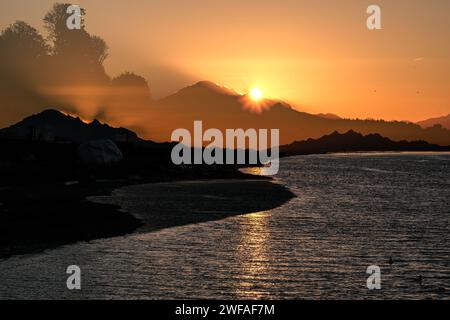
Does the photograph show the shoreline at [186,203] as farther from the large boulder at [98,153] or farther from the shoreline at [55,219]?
the large boulder at [98,153]

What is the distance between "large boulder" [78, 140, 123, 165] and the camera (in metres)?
110

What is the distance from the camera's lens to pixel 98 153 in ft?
363

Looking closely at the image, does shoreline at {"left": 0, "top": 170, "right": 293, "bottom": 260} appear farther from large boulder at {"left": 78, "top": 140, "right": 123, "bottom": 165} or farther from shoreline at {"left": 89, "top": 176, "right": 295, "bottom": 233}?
large boulder at {"left": 78, "top": 140, "right": 123, "bottom": 165}

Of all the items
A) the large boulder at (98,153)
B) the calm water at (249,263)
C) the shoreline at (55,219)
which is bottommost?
the calm water at (249,263)

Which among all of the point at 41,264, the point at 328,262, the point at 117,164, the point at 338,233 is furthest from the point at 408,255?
the point at 117,164

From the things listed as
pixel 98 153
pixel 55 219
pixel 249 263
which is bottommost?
pixel 249 263

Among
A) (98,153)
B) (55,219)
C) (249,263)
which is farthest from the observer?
(98,153)

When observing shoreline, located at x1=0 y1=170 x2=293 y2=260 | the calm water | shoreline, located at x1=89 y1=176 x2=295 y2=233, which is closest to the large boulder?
shoreline, located at x1=89 y1=176 x2=295 y2=233

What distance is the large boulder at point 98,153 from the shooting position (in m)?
110

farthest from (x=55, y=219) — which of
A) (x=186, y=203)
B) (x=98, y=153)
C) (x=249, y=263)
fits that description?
(x=98, y=153)

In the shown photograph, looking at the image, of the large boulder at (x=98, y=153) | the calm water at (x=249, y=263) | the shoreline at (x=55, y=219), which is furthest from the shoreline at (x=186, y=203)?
the large boulder at (x=98, y=153)

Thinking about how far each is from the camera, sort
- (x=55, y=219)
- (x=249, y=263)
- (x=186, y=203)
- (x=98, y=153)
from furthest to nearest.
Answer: (x=98, y=153) → (x=186, y=203) → (x=55, y=219) → (x=249, y=263)

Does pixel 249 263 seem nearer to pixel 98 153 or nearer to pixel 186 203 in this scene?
pixel 186 203
